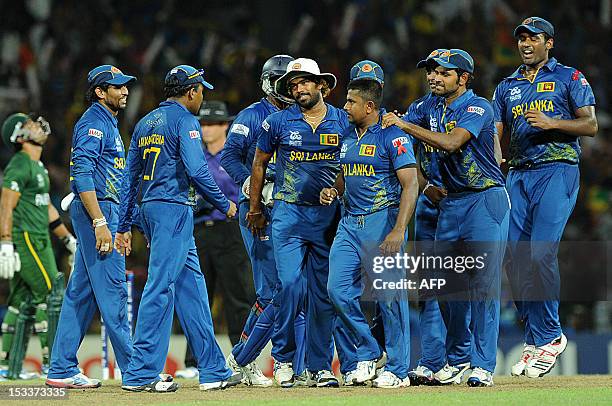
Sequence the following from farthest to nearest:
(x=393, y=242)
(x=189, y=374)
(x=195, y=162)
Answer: (x=189, y=374) → (x=195, y=162) → (x=393, y=242)

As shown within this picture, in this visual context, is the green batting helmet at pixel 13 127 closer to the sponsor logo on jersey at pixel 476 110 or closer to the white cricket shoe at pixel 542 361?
the sponsor logo on jersey at pixel 476 110

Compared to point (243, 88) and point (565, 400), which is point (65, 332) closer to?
point (565, 400)

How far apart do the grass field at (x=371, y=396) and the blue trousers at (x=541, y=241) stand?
565mm

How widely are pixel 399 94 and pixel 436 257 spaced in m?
9.99

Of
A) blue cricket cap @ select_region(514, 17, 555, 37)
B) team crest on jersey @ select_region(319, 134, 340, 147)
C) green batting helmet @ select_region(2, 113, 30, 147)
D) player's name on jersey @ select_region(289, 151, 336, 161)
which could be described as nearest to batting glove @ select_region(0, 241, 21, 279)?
green batting helmet @ select_region(2, 113, 30, 147)

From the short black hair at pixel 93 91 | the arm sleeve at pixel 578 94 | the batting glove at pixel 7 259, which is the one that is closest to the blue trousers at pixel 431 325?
the arm sleeve at pixel 578 94

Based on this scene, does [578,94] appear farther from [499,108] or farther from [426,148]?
[426,148]

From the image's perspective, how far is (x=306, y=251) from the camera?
383 inches

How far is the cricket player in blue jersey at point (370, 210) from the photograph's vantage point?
9.25 meters

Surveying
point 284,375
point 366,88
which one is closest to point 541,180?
point 366,88

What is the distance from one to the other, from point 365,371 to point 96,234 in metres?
2.42

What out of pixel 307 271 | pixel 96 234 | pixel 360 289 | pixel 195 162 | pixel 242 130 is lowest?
pixel 360 289

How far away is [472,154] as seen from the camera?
9500 millimetres

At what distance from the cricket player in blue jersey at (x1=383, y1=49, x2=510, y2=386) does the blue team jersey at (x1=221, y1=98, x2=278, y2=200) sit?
66.2 inches
